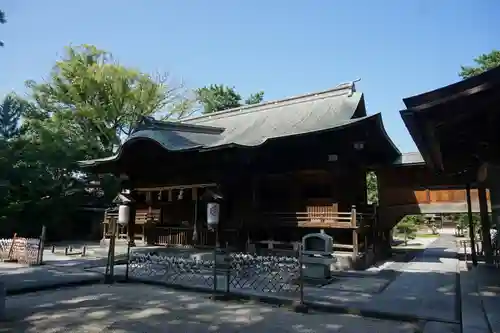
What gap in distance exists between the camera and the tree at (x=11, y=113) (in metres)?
27.6

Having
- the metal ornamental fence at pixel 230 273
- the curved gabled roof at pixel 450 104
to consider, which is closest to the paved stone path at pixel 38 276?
the metal ornamental fence at pixel 230 273

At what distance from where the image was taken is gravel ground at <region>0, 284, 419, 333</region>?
5.35 meters

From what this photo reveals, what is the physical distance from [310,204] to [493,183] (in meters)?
9.06

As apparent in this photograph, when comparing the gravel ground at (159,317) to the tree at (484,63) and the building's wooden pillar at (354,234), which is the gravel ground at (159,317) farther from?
the tree at (484,63)

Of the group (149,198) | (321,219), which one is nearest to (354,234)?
(321,219)

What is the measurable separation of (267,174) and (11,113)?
77.1 ft

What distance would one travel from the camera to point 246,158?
13.0 metres

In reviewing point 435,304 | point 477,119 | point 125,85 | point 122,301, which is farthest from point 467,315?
point 125,85

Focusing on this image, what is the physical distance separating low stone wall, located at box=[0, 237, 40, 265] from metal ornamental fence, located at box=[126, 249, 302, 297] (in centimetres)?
418

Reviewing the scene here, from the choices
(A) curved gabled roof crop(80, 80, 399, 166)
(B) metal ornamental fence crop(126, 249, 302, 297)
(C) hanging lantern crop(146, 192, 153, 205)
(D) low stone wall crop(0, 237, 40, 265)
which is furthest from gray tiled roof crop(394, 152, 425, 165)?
(D) low stone wall crop(0, 237, 40, 265)

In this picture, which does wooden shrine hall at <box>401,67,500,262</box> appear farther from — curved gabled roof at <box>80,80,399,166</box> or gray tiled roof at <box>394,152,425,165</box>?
gray tiled roof at <box>394,152,425,165</box>

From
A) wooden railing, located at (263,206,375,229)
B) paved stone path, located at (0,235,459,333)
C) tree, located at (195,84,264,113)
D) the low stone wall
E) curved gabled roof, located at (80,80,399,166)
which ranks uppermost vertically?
tree, located at (195,84,264,113)

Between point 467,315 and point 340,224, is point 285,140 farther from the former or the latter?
point 467,315

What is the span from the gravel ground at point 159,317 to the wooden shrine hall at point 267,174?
565 cm
